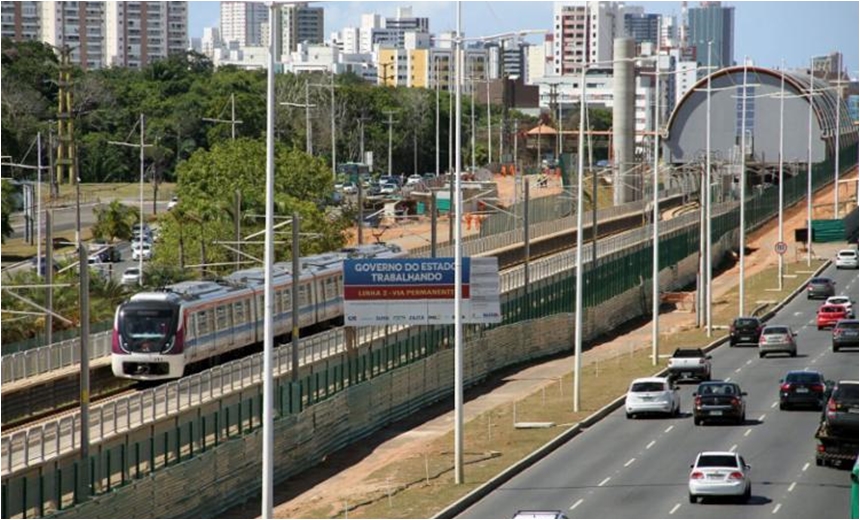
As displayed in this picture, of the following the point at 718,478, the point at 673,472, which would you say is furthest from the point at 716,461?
the point at 673,472

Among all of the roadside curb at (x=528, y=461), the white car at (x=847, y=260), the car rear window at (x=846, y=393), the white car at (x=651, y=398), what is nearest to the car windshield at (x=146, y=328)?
the roadside curb at (x=528, y=461)

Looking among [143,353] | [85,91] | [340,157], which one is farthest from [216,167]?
[340,157]

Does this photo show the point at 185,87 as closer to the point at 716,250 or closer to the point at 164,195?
the point at 164,195

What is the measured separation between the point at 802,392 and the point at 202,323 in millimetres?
18323

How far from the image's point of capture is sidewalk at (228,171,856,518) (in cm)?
4350

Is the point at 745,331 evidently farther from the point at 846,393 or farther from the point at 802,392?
the point at 846,393

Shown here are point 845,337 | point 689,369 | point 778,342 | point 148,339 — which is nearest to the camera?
point 148,339

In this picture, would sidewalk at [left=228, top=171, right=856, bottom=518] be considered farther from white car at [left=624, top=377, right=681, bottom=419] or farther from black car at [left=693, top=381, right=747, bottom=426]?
black car at [left=693, top=381, right=747, bottom=426]

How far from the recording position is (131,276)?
291 ft

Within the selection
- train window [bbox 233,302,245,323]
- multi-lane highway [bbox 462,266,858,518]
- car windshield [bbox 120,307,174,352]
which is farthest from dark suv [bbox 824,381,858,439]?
train window [bbox 233,302,245,323]

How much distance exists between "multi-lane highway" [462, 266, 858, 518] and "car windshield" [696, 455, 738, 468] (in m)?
0.72

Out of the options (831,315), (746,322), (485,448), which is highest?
(746,322)

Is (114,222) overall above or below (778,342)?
above

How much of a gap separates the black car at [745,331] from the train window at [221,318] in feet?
68.4
